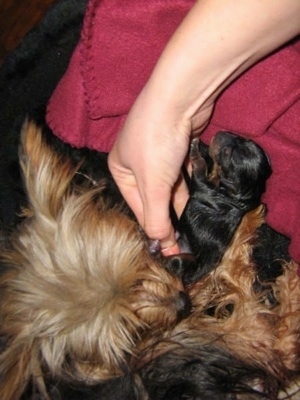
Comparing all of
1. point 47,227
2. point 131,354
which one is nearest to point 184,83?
point 47,227

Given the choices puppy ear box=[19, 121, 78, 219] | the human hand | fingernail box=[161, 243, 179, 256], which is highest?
the human hand

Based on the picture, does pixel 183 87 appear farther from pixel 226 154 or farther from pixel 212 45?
pixel 226 154

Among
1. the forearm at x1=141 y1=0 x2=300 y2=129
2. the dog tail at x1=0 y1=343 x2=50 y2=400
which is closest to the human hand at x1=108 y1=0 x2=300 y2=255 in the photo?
the forearm at x1=141 y1=0 x2=300 y2=129

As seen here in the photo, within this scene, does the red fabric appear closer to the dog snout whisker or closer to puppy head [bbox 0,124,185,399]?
puppy head [bbox 0,124,185,399]

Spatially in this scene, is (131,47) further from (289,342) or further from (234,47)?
(289,342)

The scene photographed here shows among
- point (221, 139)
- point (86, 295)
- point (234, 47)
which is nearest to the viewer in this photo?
point (234, 47)

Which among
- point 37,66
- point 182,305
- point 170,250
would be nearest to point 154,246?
point 170,250

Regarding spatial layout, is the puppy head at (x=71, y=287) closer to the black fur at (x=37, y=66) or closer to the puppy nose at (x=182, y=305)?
the puppy nose at (x=182, y=305)
